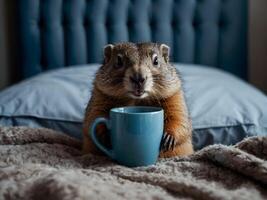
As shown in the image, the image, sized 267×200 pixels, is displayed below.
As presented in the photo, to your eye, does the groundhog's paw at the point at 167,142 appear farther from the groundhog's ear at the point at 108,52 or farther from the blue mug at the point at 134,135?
the groundhog's ear at the point at 108,52

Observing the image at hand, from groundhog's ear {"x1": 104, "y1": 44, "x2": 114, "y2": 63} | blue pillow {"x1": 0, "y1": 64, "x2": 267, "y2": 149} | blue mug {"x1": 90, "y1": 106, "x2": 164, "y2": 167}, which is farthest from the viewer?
blue pillow {"x1": 0, "y1": 64, "x2": 267, "y2": 149}

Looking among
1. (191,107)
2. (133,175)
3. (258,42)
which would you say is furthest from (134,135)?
(258,42)

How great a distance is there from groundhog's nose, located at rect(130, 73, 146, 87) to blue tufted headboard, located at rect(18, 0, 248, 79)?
1.15 metres

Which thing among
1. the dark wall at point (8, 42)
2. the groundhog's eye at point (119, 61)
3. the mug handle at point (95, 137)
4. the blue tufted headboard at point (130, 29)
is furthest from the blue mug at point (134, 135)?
the dark wall at point (8, 42)

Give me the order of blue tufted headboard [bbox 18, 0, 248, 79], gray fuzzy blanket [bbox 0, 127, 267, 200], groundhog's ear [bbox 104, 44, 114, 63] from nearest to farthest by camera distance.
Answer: gray fuzzy blanket [bbox 0, 127, 267, 200]
groundhog's ear [bbox 104, 44, 114, 63]
blue tufted headboard [bbox 18, 0, 248, 79]

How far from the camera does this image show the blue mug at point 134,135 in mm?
928

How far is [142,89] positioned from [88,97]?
647 millimetres

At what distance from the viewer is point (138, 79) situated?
39.4 inches

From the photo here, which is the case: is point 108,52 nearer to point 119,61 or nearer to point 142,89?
point 119,61

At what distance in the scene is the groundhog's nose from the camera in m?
1.00

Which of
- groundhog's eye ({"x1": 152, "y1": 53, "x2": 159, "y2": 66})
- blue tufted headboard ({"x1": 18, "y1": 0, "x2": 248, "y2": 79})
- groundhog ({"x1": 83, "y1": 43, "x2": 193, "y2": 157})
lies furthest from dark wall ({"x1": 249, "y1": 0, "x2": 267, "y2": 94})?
groundhog's eye ({"x1": 152, "y1": 53, "x2": 159, "y2": 66})

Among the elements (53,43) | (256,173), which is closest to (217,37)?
(53,43)

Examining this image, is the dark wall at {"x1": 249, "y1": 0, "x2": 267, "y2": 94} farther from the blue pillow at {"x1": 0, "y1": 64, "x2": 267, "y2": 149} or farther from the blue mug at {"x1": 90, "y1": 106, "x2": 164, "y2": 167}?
the blue mug at {"x1": 90, "y1": 106, "x2": 164, "y2": 167}

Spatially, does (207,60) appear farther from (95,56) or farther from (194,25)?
(95,56)
